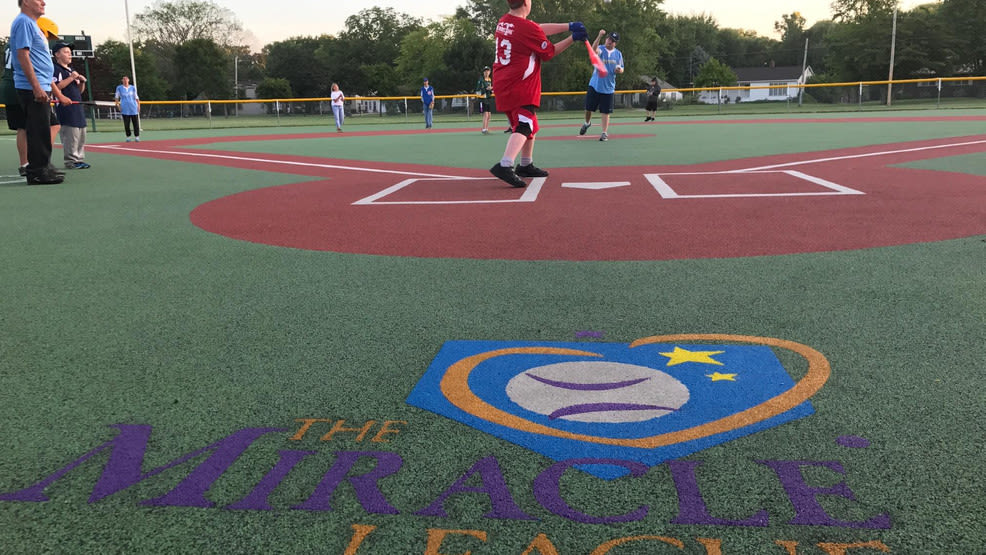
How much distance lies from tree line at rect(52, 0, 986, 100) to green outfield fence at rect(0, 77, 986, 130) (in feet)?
32.2

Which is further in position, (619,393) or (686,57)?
(686,57)

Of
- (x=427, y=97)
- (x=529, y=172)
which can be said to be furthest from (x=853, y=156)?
(x=427, y=97)

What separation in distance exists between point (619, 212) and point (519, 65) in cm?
252

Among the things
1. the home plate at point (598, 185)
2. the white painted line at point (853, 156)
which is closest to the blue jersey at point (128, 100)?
the home plate at point (598, 185)

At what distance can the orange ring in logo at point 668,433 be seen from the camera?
7.62 ft

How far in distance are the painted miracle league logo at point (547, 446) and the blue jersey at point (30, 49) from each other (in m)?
8.92

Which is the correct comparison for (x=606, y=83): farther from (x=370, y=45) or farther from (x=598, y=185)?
(x=370, y=45)

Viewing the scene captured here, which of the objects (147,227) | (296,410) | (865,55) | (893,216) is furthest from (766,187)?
(865,55)

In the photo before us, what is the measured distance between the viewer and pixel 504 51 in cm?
851

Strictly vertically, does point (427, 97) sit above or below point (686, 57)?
below

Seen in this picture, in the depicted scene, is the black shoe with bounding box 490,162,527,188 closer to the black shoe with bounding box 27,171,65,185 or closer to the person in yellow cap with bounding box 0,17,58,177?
the person in yellow cap with bounding box 0,17,58,177

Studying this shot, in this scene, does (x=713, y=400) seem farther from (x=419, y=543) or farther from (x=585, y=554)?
(x=419, y=543)

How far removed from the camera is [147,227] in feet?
22.6

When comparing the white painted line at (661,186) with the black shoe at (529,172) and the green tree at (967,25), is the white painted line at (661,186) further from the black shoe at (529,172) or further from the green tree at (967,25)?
the green tree at (967,25)
